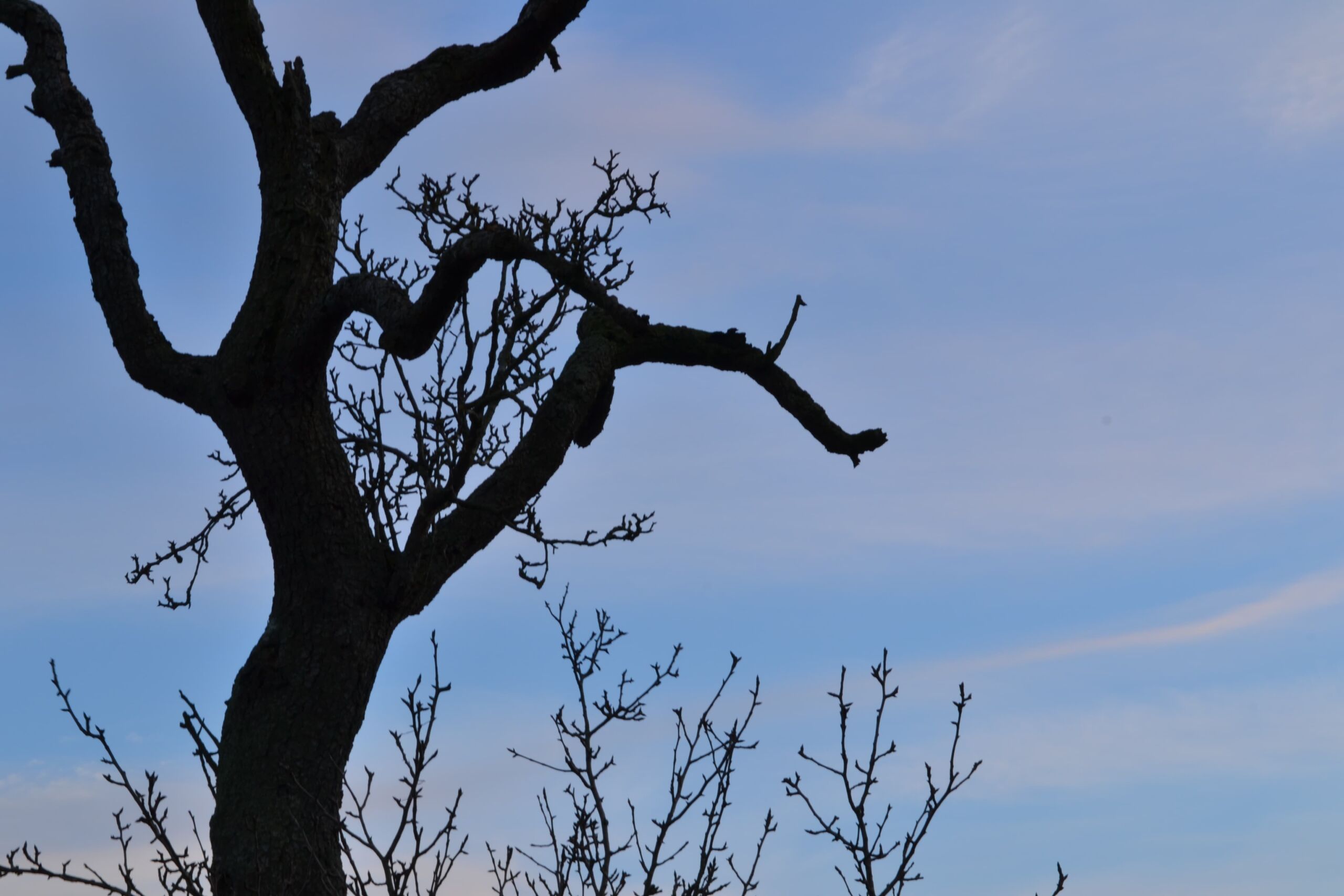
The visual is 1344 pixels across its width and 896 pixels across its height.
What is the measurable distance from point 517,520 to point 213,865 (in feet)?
6.99

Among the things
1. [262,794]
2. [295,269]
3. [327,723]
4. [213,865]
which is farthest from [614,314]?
[213,865]

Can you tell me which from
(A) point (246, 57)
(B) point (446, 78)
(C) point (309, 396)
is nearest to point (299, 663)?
(C) point (309, 396)

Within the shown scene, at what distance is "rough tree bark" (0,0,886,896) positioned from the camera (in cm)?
527

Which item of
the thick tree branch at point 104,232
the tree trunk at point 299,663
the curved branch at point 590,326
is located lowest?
the tree trunk at point 299,663

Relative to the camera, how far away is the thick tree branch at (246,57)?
6008 millimetres

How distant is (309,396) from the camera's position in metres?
5.86

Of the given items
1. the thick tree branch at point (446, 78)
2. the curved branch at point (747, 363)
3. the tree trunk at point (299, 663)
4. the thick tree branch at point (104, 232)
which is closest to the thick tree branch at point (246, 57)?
the thick tree branch at point (446, 78)

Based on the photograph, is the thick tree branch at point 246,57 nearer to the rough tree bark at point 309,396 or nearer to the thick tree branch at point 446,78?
the rough tree bark at point 309,396

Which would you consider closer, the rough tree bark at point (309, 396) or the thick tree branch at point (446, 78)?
the rough tree bark at point (309, 396)

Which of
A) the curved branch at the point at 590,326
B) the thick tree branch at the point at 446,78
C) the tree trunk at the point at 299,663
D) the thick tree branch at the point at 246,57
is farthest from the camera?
the thick tree branch at the point at 446,78

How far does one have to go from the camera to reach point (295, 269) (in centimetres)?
600

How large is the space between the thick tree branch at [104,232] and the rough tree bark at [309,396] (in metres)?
0.01

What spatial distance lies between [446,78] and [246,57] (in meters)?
1.41

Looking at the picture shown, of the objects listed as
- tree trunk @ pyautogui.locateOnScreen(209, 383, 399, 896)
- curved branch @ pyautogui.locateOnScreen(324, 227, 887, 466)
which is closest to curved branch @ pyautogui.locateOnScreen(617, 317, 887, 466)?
curved branch @ pyautogui.locateOnScreen(324, 227, 887, 466)
